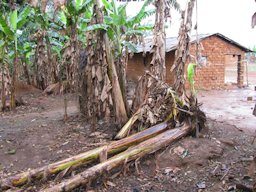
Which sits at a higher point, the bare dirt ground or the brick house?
the brick house

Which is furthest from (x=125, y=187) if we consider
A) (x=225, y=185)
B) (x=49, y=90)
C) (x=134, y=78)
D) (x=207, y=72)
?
(x=134, y=78)

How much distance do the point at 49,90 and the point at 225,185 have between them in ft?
34.9

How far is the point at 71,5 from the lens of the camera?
8.30 m

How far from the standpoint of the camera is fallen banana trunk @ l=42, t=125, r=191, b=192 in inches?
157

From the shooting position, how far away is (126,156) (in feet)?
15.1

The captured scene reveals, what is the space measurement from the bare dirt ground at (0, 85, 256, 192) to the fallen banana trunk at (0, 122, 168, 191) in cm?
21

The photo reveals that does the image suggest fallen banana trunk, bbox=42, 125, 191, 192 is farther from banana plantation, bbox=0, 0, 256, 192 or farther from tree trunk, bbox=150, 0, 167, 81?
tree trunk, bbox=150, 0, 167, 81

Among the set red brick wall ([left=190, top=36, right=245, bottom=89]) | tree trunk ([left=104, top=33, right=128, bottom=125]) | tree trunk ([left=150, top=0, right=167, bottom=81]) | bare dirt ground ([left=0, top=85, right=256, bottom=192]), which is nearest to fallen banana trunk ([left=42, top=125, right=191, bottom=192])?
bare dirt ground ([left=0, top=85, right=256, bottom=192])

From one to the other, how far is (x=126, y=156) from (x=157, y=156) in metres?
0.67

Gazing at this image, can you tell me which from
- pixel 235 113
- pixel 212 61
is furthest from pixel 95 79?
pixel 212 61

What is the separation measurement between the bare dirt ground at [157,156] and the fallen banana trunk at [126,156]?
0.16 m

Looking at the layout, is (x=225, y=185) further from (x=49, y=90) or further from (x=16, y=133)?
(x=49, y=90)

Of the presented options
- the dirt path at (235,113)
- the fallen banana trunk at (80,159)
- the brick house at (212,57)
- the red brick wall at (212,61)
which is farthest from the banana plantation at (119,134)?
the red brick wall at (212,61)

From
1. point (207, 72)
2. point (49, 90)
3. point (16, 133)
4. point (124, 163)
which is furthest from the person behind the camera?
point (207, 72)
